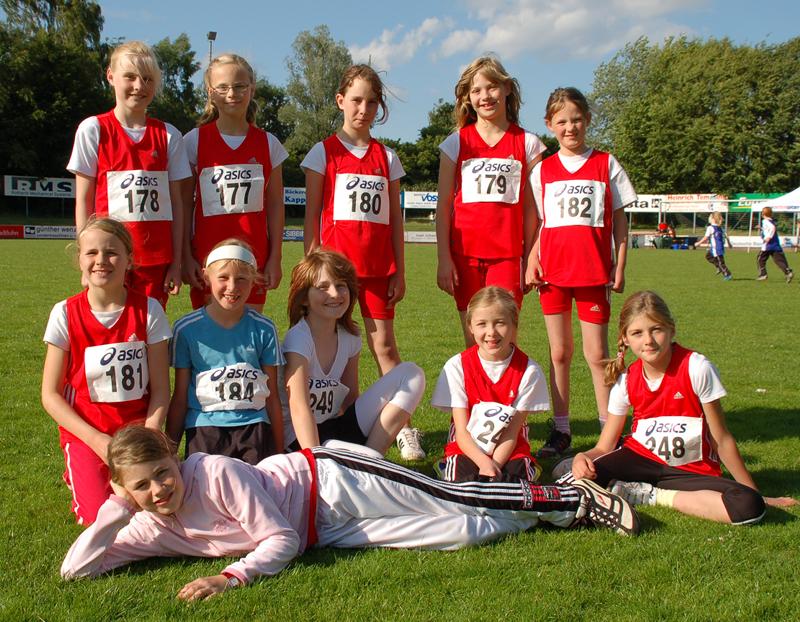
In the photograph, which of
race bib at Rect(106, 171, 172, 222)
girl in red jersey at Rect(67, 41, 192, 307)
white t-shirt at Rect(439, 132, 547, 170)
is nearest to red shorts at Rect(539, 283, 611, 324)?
white t-shirt at Rect(439, 132, 547, 170)

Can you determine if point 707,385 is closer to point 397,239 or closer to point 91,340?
point 397,239

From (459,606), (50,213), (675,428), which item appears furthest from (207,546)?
(50,213)

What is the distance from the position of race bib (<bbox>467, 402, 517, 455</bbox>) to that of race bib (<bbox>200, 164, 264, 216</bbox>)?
68.6 inches

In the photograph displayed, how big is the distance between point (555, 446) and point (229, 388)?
2047 mm

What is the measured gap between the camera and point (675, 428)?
12.2ft

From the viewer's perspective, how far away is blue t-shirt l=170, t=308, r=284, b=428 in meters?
3.59

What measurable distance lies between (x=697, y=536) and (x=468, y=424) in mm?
1208

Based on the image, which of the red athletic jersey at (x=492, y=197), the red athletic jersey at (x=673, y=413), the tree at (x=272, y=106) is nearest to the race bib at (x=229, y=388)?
the red athletic jersey at (x=492, y=197)

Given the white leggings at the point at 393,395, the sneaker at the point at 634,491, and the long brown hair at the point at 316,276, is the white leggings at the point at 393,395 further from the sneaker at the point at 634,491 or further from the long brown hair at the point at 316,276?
the sneaker at the point at 634,491

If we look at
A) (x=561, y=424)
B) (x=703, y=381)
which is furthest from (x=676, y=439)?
(x=561, y=424)

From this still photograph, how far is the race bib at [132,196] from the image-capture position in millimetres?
4000

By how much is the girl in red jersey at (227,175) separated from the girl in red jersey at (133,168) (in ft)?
0.69

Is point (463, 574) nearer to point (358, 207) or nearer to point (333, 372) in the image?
point (333, 372)

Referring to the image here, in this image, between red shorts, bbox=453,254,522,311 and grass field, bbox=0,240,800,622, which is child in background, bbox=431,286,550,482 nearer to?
grass field, bbox=0,240,800,622
